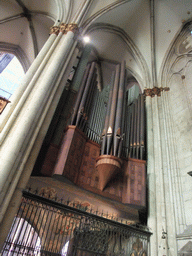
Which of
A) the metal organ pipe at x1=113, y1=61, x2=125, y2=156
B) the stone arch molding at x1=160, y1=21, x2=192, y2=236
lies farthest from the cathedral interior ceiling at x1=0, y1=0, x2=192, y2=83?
the metal organ pipe at x1=113, y1=61, x2=125, y2=156

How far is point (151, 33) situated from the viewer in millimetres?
9734

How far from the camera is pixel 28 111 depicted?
4.26 metres

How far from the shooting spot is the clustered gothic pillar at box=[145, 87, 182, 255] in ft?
17.2

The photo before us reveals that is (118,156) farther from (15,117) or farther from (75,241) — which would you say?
(15,117)

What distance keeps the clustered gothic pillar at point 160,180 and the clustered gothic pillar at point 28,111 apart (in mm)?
3856

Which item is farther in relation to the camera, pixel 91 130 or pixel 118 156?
pixel 91 130

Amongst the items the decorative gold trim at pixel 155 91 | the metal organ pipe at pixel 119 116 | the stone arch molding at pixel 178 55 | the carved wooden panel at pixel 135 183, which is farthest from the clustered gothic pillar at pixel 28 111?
the stone arch molding at pixel 178 55

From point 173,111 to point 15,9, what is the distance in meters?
8.81

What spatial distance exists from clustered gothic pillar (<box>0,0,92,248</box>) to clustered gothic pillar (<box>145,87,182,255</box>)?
3856 millimetres

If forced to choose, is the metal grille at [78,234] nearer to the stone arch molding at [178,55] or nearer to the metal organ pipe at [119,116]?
the metal organ pipe at [119,116]

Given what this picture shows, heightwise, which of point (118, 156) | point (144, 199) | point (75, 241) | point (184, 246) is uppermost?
point (118, 156)

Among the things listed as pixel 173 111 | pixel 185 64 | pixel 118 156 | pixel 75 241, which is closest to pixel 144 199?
pixel 118 156

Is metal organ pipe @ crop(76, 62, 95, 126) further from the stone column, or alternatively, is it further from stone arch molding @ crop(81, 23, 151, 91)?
the stone column

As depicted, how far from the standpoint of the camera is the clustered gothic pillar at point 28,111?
3.44m
